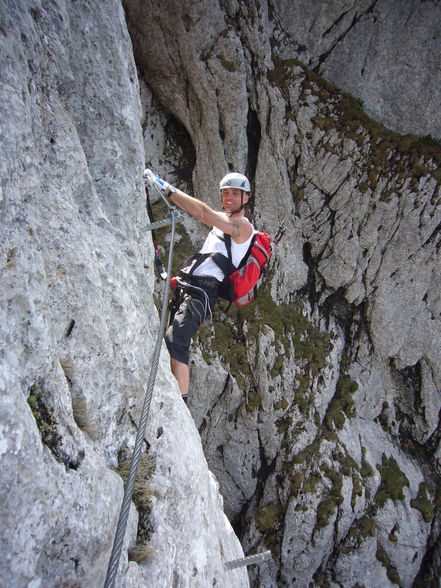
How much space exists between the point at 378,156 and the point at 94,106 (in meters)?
13.8

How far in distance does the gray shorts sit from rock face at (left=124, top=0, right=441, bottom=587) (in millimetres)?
7125

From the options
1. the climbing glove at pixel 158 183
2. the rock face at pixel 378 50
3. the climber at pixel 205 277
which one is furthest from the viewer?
the rock face at pixel 378 50

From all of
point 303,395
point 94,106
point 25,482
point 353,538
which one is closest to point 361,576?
point 353,538

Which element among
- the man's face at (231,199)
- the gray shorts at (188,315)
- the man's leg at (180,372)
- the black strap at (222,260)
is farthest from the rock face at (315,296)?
the man's face at (231,199)

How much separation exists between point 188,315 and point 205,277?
0.72 meters

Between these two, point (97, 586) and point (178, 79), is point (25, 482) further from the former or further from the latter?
point (178, 79)

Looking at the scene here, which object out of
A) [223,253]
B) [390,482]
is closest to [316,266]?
[390,482]

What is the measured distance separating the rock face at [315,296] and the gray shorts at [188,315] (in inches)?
280

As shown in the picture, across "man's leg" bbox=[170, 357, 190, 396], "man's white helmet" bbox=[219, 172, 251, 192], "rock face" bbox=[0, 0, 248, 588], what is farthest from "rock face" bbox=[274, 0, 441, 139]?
"man's leg" bbox=[170, 357, 190, 396]

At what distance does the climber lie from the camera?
5.98 meters

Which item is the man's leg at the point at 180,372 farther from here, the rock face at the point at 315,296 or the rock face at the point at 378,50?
the rock face at the point at 378,50

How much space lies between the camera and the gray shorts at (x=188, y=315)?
6.02 meters

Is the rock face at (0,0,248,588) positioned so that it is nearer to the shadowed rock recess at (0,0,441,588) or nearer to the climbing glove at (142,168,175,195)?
the climbing glove at (142,168,175,195)

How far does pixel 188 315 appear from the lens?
630cm
